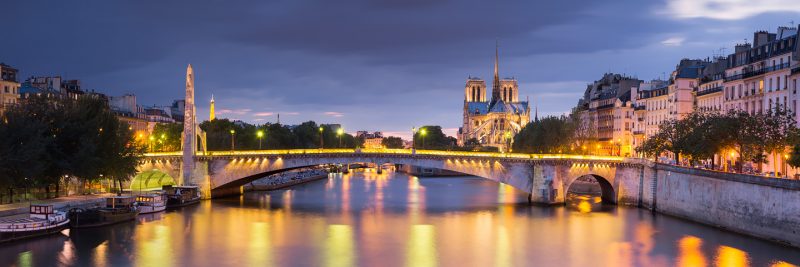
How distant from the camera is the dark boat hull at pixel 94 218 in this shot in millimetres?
52656

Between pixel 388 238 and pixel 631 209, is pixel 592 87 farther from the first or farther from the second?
pixel 388 238

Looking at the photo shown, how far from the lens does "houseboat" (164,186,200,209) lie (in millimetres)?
69000

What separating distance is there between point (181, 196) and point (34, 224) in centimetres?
2337

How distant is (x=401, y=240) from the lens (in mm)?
50781

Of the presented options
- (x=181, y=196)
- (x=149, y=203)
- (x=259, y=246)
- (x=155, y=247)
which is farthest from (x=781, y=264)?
(x=181, y=196)

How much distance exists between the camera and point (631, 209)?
67.1 meters

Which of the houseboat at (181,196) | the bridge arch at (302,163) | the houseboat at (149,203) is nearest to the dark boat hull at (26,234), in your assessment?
the houseboat at (149,203)

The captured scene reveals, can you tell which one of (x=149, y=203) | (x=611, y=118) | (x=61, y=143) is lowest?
(x=149, y=203)

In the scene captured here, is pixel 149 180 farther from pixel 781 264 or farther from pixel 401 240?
pixel 781 264

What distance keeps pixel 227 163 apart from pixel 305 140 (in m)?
76.7

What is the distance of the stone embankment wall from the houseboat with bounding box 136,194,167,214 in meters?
35.4

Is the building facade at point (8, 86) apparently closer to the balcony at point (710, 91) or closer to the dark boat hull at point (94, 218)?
the dark boat hull at point (94, 218)

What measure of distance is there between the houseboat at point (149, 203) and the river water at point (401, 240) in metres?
1.27

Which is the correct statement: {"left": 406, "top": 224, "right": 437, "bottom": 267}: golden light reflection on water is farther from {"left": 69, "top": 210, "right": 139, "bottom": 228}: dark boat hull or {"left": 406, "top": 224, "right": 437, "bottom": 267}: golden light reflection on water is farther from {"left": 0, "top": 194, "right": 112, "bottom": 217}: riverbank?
{"left": 0, "top": 194, "right": 112, "bottom": 217}: riverbank
